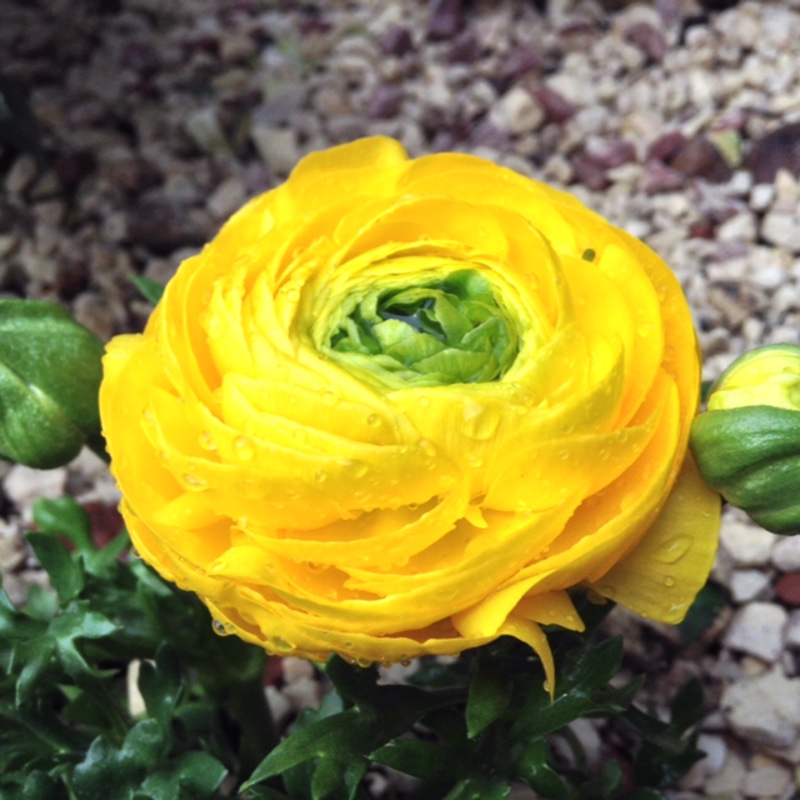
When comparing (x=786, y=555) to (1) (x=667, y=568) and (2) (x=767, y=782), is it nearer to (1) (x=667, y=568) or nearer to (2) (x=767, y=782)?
(2) (x=767, y=782)

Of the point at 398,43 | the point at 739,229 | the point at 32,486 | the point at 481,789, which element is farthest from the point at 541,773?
the point at 398,43

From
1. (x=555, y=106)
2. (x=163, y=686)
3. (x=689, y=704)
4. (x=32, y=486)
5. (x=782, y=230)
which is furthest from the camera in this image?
(x=555, y=106)

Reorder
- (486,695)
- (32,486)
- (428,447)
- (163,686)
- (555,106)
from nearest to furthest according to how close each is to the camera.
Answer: (428,447), (486,695), (163,686), (32,486), (555,106)

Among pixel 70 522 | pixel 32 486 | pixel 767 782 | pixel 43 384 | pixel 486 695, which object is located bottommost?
pixel 767 782

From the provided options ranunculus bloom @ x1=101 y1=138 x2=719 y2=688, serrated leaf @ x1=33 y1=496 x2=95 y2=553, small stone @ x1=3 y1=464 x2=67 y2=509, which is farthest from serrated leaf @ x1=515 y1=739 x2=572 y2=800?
small stone @ x1=3 y1=464 x2=67 y2=509

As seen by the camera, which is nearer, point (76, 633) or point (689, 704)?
point (76, 633)

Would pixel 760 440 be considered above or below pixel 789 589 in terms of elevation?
above

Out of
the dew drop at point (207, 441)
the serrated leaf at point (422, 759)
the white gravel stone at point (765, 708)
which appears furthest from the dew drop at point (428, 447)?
the white gravel stone at point (765, 708)

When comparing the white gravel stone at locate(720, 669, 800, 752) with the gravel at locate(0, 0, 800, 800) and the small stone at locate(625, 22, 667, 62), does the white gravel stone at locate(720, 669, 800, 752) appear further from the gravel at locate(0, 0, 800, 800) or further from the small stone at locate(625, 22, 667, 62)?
the small stone at locate(625, 22, 667, 62)
